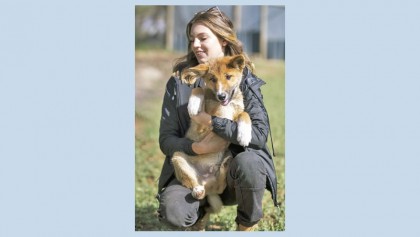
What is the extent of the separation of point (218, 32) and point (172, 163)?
43.5 inches

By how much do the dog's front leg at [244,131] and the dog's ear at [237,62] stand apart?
0.38 meters

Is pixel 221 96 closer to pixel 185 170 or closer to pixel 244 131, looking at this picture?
pixel 244 131

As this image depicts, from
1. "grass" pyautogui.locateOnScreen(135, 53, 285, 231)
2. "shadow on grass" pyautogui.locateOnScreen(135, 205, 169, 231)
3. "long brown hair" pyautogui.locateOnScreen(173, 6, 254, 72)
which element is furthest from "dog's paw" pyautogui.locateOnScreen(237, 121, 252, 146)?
"shadow on grass" pyautogui.locateOnScreen(135, 205, 169, 231)

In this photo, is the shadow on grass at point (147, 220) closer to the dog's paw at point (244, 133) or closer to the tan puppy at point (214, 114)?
the tan puppy at point (214, 114)

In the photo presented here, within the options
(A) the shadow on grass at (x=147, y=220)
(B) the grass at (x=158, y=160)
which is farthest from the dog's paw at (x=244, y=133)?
(A) the shadow on grass at (x=147, y=220)

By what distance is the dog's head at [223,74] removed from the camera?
3811 mm

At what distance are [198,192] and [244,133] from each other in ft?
1.89

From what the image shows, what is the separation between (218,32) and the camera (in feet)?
13.8

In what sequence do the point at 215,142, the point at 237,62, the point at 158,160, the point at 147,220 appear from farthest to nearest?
the point at 158,160
the point at 147,220
the point at 215,142
the point at 237,62

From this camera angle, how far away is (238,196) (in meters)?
3.97

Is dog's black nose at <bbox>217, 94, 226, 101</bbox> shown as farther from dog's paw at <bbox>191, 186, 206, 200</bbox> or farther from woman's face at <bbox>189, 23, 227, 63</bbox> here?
dog's paw at <bbox>191, 186, 206, 200</bbox>

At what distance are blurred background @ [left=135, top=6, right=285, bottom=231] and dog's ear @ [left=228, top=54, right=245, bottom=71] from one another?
92cm

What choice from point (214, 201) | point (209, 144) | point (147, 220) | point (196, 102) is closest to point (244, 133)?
point (209, 144)

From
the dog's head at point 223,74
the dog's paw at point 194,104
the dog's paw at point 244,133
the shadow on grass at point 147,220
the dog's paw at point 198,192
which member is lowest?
the shadow on grass at point 147,220
